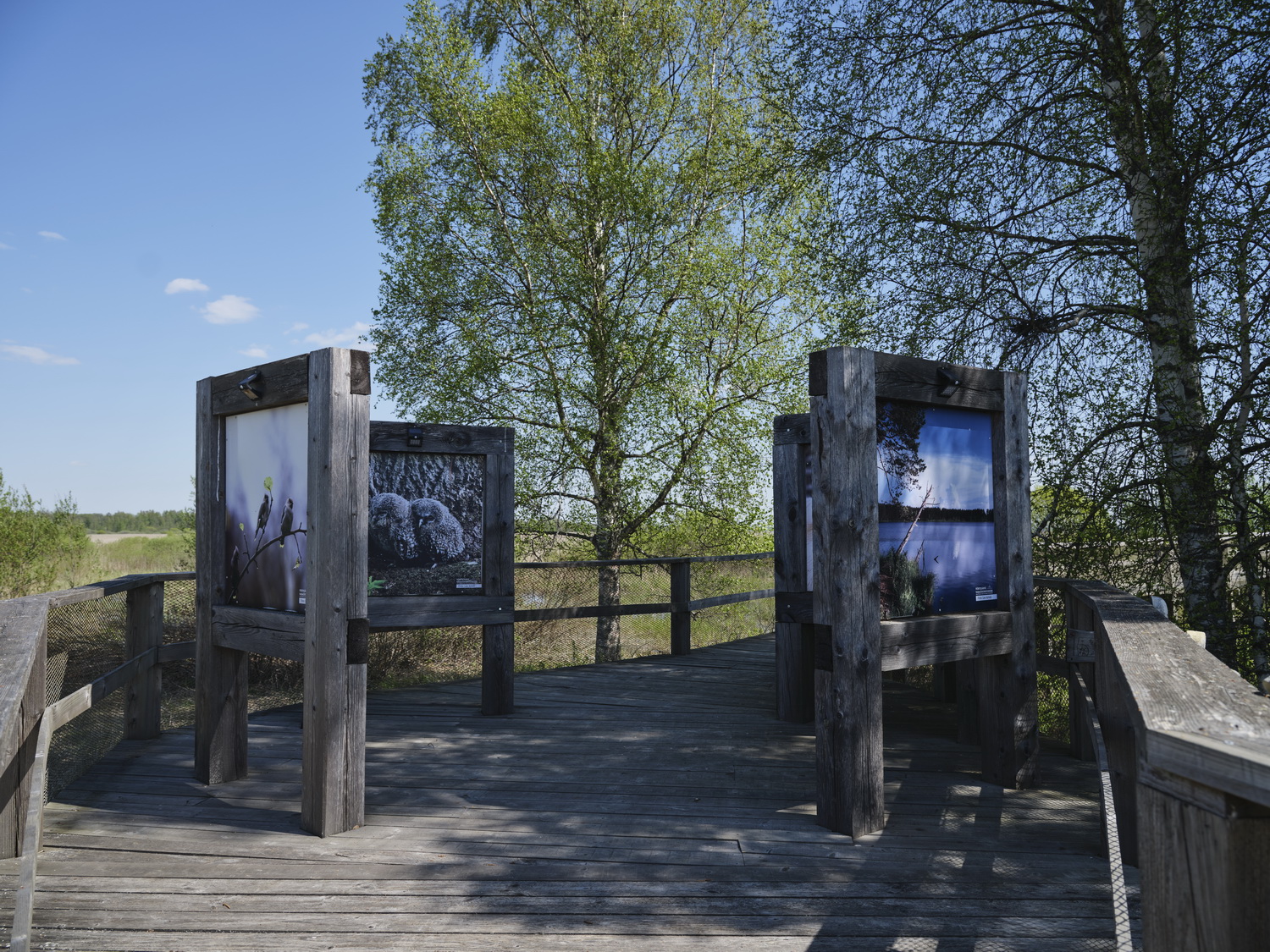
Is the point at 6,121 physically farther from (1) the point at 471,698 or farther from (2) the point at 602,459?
(1) the point at 471,698

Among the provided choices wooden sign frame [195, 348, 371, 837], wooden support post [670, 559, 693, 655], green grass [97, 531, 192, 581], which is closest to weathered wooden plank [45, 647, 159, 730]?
wooden sign frame [195, 348, 371, 837]

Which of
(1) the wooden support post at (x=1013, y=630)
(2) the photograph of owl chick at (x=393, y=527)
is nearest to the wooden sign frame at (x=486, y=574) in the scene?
(2) the photograph of owl chick at (x=393, y=527)

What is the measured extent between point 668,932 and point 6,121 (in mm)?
58897

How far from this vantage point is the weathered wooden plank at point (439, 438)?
6359mm

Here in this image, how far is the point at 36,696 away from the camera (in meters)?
3.69

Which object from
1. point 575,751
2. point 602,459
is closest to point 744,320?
point 602,459

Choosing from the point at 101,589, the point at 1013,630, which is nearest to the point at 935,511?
the point at 1013,630

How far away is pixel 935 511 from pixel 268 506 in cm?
356

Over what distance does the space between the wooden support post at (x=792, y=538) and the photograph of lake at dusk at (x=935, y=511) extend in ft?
6.27

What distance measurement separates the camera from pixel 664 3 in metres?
14.3

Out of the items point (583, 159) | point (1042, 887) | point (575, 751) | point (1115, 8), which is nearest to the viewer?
point (1042, 887)

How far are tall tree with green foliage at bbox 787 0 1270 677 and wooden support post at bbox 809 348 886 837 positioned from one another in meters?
2.84

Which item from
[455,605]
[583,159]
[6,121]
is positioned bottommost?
[455,605]

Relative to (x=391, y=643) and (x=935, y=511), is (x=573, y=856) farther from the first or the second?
(x=391, y=643)
